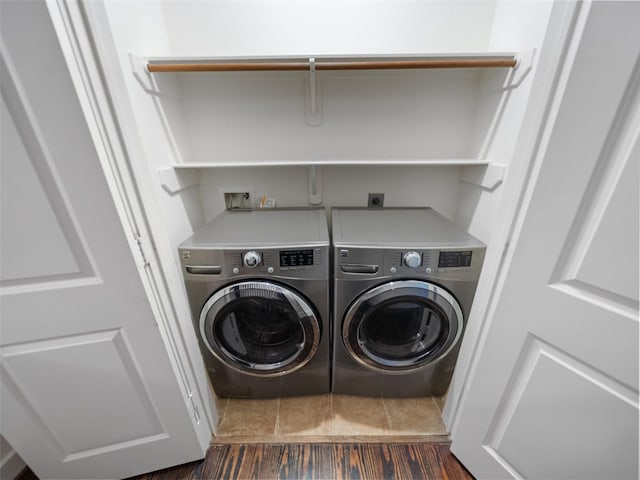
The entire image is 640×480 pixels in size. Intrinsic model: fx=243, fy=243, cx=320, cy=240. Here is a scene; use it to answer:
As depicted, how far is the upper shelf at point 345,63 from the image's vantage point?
3.26 feet

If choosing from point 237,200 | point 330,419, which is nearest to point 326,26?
point 237,200

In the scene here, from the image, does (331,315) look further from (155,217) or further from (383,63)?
(383,63)

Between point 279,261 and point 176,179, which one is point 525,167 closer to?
point 279,261

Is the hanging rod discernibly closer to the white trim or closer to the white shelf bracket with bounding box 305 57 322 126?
the white shelf bracket with bounding box 305 57 322 126

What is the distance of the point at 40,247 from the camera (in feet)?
2.22

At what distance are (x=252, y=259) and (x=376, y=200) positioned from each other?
91 cm

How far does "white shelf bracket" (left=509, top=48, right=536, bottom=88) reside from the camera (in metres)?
0.92

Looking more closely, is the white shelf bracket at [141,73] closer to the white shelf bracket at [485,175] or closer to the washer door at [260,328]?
the washer door at [260,328]

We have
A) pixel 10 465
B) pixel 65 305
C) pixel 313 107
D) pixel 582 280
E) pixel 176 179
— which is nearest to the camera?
pixel 582 280

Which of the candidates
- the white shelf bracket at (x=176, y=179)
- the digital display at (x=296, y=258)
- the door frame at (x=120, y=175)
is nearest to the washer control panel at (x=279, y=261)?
the digital display at (x=296, y=258)

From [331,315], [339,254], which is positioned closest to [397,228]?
[339,254]

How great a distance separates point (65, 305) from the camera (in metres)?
0.74

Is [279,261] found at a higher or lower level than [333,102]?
lower

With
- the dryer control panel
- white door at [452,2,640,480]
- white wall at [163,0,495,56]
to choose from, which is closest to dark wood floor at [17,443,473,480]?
white door at [452,2,640,480]
